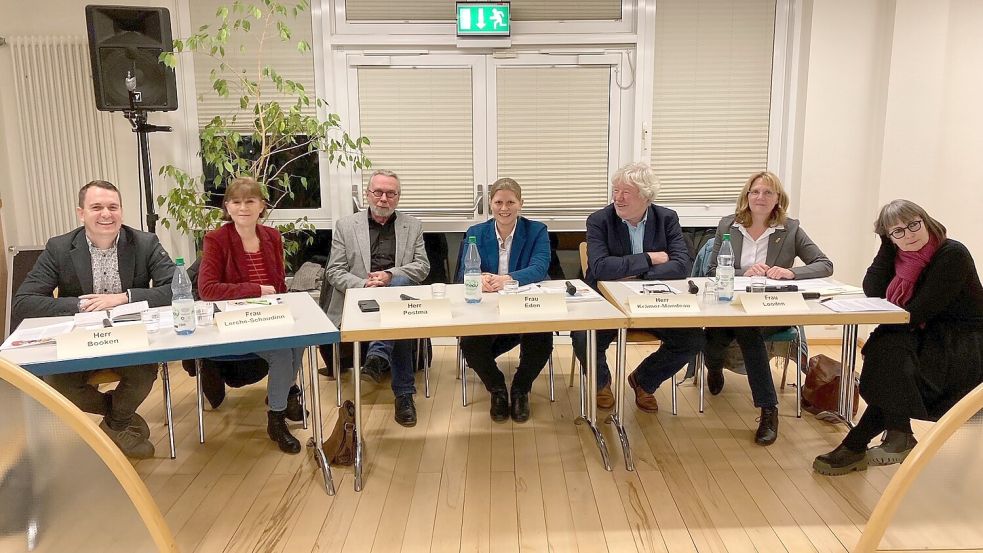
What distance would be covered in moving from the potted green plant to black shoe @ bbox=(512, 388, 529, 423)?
1791 mm

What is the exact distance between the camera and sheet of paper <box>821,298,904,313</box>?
93.4 inches

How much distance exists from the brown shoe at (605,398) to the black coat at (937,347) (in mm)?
1178

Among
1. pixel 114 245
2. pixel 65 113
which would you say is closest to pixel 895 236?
pixel 114 245

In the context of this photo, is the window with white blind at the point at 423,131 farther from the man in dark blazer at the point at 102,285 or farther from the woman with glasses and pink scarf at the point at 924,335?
the woman with glasses and pink scarf at the point at 924,335

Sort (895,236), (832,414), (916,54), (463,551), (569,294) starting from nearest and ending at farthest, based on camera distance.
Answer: (463,551), (895,236), (569,294), (832,414), (916,54)

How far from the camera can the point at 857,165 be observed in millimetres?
4117

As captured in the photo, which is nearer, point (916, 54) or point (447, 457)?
point (447, 457)

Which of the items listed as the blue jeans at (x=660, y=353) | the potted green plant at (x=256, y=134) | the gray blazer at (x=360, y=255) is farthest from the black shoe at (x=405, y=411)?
the potted green plant at (x=256, y=134)

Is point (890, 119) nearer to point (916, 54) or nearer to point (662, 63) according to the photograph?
point (916, 54)

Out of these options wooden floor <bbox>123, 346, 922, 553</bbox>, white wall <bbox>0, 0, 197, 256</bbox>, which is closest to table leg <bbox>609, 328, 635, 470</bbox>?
wooden floor <bbox>123, 346, 922, 553</bbox>

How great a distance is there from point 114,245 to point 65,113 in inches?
67.2

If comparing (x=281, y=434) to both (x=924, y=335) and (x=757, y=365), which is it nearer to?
(x=757, y=365)

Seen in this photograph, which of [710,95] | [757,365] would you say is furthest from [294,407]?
[710,95]

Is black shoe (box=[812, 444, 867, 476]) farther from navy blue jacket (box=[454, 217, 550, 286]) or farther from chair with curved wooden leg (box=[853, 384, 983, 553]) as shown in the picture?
navy blue jacket (box=[454, 217, 550, 286])
